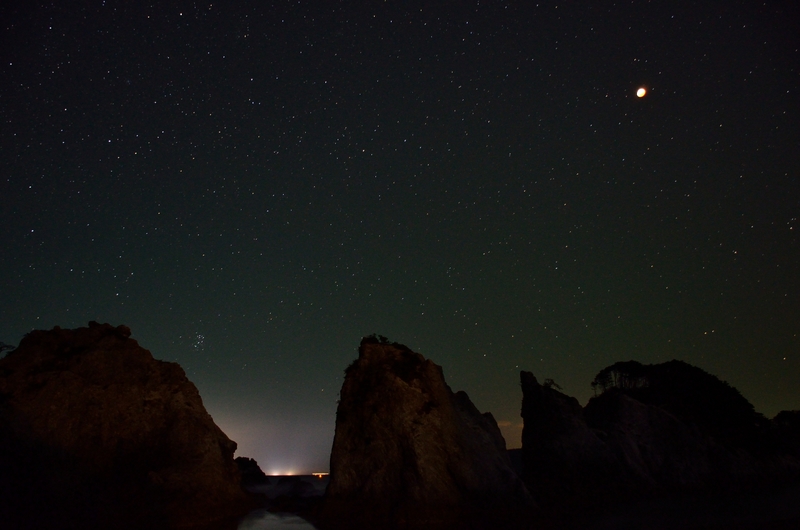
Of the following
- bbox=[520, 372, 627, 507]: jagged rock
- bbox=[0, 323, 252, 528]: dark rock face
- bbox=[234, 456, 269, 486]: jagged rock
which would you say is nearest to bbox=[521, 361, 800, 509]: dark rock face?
bbox=[520, 372, 627, 507]: jagged rock

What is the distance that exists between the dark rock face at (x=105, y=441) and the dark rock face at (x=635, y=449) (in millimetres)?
22396

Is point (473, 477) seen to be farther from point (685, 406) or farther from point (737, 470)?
point (685, 406)

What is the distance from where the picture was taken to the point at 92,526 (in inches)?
725

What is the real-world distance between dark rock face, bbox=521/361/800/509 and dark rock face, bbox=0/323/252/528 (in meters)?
22.4

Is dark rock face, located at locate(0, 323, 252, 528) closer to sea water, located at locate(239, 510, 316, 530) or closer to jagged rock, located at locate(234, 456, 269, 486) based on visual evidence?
sea water, located at locate(239, 510, 316, 530)

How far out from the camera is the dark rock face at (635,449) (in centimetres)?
3309

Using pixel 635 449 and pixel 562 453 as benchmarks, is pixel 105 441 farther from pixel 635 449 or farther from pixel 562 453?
pixel 635 449

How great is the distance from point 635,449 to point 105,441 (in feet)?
141

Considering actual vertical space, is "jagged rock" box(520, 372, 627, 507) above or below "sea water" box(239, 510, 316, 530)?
above

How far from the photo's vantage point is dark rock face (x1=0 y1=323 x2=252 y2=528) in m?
19.5

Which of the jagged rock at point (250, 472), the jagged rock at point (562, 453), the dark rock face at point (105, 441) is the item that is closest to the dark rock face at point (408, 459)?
the dark rock face at point (105, 441)

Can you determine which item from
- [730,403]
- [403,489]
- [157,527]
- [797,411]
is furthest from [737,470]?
[797,411]

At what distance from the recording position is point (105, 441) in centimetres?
2266

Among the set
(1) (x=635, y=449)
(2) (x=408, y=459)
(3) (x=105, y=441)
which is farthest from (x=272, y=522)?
(1) (x=635, y=449)
